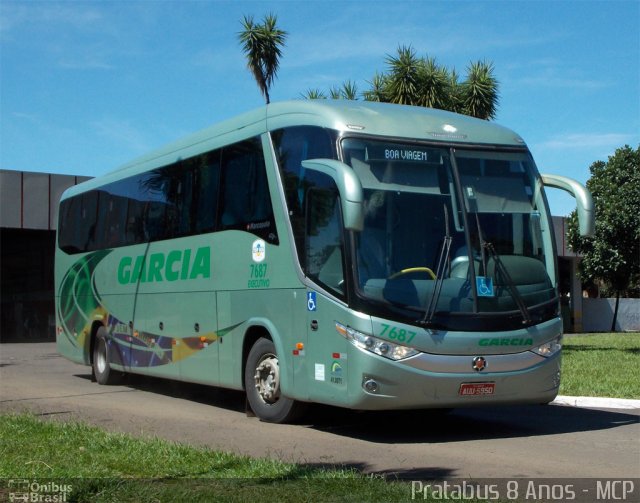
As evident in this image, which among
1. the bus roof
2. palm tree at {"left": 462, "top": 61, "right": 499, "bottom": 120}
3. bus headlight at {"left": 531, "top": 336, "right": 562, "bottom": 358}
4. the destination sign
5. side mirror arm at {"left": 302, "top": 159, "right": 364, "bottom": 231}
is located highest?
palm tree at {"left": 462, "top": 61, "right": 499, "bottom": 120}

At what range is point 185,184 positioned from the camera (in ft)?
45.3

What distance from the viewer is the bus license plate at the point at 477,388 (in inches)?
386

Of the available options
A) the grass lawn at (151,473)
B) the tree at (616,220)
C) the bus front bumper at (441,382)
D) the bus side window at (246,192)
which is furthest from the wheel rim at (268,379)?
the tree at (616,220)

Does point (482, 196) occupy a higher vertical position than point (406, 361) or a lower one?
higher

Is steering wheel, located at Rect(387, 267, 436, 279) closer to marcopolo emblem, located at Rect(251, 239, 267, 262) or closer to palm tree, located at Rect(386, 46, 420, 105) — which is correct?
marcopolo emblem, located at Rect(251, 239, 267, 262)

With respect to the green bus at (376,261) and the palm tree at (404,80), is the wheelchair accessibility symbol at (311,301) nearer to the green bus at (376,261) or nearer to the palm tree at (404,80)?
the green bus at (376,261)

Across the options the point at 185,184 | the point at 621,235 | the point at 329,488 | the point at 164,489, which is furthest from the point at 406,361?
the point at 621,235

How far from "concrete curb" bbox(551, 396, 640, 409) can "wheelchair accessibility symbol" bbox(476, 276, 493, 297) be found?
4255 millimetres

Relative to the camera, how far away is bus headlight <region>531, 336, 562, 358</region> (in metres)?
10.3

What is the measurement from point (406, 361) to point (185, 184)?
556 centimetres

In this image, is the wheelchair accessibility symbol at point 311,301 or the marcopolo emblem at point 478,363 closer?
the marcopolo emblem at point 478,363

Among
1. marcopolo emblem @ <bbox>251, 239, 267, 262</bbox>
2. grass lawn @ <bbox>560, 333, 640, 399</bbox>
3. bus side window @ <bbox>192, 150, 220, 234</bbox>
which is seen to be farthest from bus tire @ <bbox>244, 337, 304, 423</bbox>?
grass lawn @ <bbox>560, 333, 640, 399</bbox>

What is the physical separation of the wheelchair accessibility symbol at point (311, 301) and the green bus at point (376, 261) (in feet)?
0.11

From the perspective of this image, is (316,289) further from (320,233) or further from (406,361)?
(406,361)
